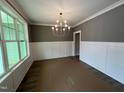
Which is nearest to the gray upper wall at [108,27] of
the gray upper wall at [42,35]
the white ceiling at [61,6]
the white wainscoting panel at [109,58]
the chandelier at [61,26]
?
the white wainscoting panel at [109,58]

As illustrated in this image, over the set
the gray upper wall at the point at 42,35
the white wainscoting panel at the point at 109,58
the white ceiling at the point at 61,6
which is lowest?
the white wainscoting panel at the point at 109,58

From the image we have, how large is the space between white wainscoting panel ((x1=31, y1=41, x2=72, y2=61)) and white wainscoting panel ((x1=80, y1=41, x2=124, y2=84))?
7.73 ft

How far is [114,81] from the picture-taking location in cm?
253

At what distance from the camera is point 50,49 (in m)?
5.44

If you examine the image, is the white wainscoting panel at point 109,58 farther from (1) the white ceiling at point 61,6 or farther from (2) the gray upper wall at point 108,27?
(1) the white ceiling at point 61,6

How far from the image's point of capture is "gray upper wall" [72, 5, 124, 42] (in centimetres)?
240

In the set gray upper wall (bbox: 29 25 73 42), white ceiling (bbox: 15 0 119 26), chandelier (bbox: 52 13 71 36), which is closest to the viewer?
white ceiling (bbox: 15 0 119 26)

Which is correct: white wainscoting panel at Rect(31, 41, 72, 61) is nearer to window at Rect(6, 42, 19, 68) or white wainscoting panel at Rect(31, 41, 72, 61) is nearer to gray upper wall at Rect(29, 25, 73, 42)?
gray upper wall at Rect(29, 25, 73, 42)

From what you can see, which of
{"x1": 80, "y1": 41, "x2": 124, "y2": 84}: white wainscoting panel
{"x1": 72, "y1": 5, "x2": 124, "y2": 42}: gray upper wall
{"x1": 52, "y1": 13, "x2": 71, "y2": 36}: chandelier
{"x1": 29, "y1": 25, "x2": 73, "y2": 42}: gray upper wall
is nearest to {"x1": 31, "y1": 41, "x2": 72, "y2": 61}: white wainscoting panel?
{"x1": 29, "y1": 25, "x2": 73, "y2": 42}: gray upper wall

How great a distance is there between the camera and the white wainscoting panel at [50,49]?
16.7 ft

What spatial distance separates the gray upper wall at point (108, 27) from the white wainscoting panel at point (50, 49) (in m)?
2.24

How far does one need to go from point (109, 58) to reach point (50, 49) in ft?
12.5

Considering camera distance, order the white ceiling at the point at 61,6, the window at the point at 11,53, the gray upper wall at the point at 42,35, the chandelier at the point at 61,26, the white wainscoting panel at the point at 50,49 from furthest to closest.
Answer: the white wainscoting panel at the point at 50,49 → the gray upper wall at the point at 42,35 → the chandelier at the point at 61,26 → the white ceiling at the point at 61,6 → the window at the point at 11,53

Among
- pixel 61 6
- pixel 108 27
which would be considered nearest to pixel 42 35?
pixel 61 6
